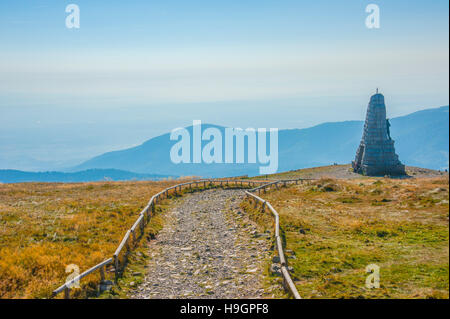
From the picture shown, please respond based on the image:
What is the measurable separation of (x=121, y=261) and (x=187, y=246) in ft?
14.7

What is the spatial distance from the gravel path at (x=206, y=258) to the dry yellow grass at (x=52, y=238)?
2.33m

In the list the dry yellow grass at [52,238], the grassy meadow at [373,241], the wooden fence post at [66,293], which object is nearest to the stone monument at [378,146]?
the grassy meadow at [373,241]

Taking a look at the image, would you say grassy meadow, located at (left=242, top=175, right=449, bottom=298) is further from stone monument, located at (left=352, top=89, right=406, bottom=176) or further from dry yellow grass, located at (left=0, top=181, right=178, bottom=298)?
stone monument, located at (left=352, top=89, right=406, bottom=176)

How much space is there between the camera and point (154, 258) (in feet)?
58.4

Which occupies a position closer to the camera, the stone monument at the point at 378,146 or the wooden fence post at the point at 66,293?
the wooden fence post at the point at 66,293

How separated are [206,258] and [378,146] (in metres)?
48.1

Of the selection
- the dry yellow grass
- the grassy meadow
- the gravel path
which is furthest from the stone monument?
the dry yellow grass

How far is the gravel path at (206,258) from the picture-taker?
1356cm

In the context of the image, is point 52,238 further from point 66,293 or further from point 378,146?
point 378,146

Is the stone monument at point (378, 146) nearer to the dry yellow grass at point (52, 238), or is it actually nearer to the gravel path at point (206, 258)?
the gravel path at point (206, 258)

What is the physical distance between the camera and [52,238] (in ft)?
63.5

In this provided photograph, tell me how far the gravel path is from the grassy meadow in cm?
150

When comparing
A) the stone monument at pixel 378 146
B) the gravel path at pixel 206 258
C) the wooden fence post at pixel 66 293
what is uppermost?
the stone monument at pixel 378 146
